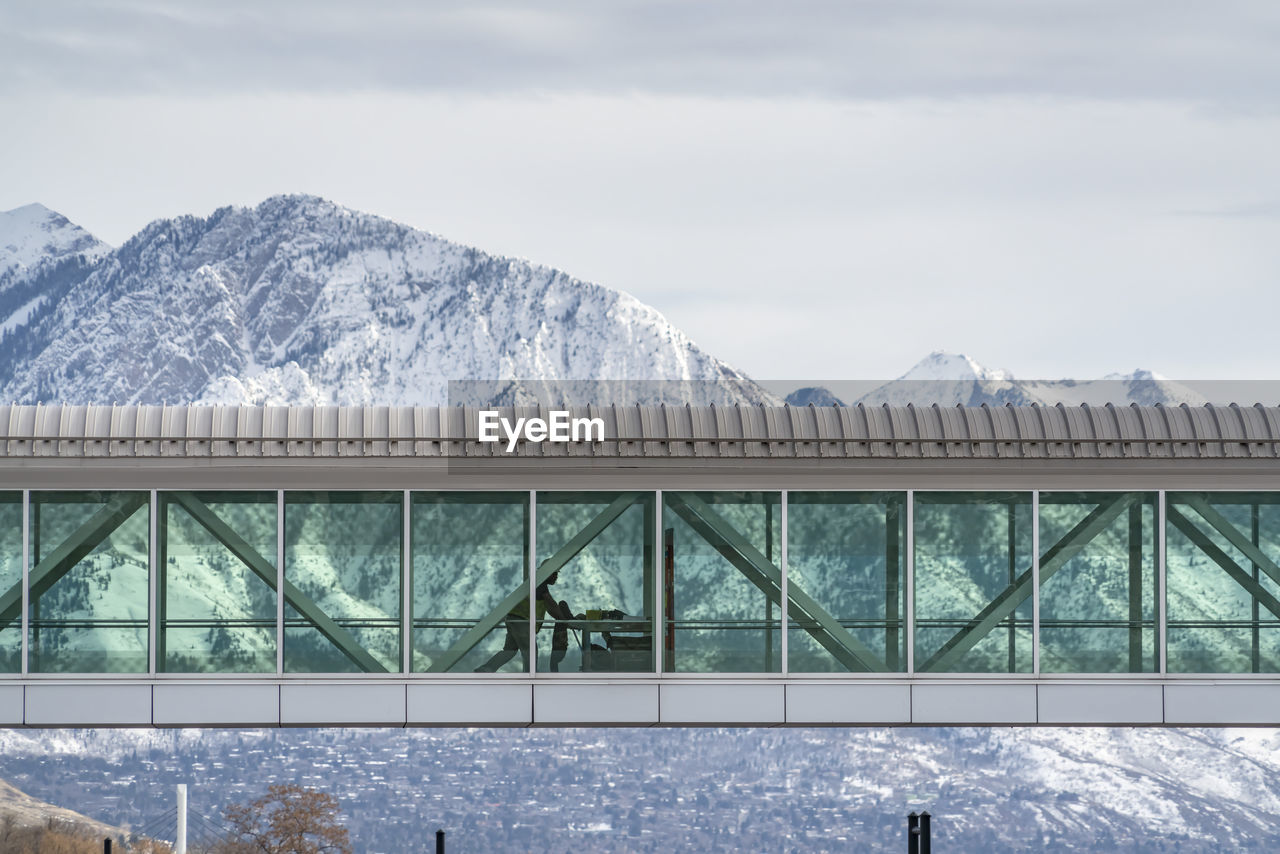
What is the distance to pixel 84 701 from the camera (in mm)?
19125

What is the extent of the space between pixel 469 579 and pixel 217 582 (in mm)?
3431

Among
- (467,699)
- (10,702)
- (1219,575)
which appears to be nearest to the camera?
(10,702)

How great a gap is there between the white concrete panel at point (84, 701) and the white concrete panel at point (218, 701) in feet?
0.85

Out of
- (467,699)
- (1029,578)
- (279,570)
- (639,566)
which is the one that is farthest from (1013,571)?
(279,570)

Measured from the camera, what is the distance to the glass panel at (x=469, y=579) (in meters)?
19.2

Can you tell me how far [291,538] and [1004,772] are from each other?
163 metres

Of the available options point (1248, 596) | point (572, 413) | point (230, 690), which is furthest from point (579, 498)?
point (1248, 596)

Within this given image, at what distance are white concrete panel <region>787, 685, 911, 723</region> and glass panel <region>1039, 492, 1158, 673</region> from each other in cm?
211

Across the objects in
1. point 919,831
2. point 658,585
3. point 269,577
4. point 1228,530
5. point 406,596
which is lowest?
point 919,831

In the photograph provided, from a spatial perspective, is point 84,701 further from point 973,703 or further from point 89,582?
point 973,703

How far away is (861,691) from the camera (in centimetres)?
1939

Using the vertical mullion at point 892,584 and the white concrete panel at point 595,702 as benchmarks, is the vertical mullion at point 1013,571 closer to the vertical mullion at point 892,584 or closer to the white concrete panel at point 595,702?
the vertical mullion at point 892,584

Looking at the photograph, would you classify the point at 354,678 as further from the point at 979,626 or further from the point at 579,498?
the point at 979,626

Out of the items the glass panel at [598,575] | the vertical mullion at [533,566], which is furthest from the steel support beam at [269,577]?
the glass panel at [598,575]
